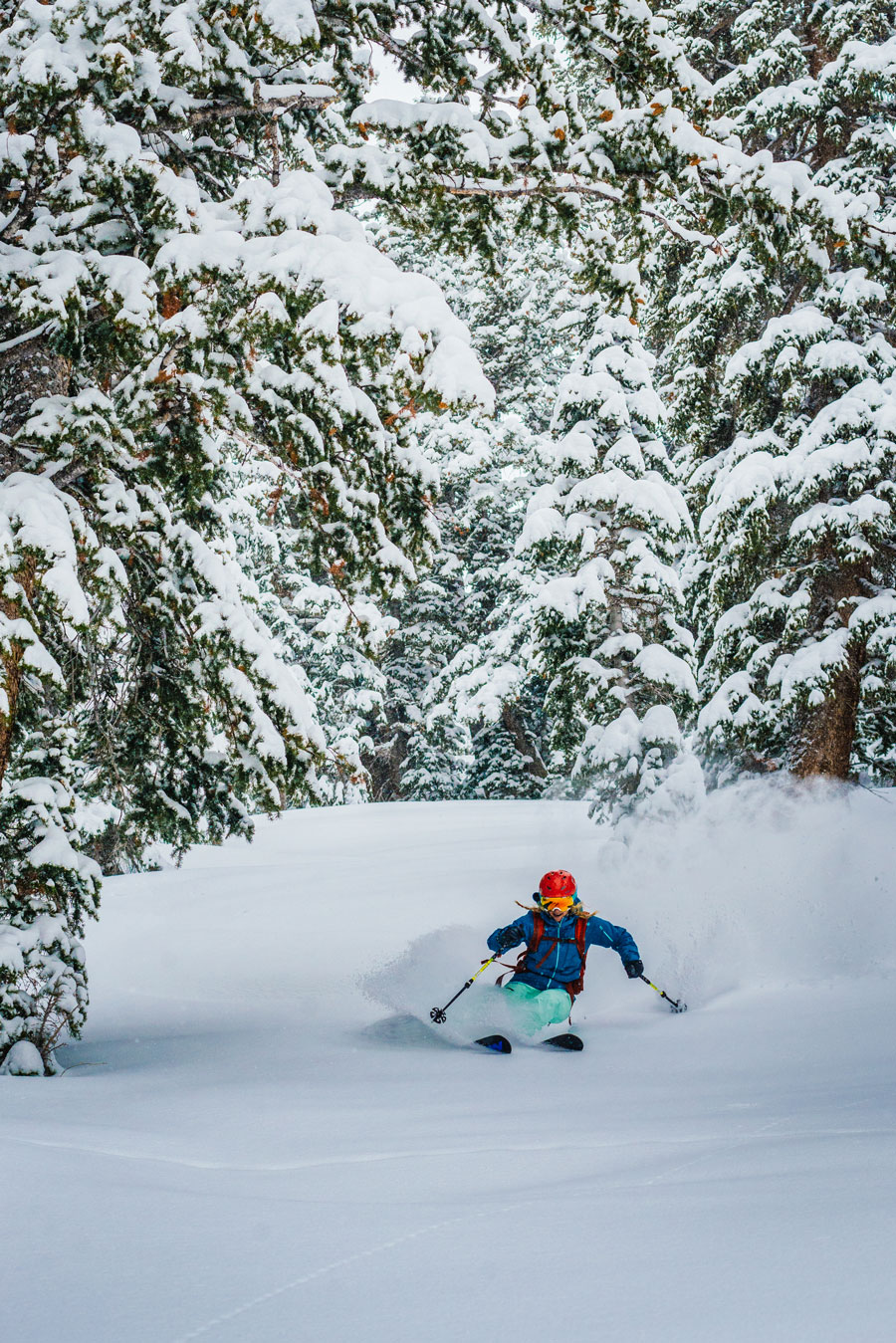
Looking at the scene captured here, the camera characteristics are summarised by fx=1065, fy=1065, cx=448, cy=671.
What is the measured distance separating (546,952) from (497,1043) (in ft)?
3.83

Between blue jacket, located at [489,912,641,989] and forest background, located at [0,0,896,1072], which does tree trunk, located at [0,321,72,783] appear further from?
blue jacket, located at [489,912,641,989]

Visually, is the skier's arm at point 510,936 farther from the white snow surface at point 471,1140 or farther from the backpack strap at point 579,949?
the white snow surface at point 471,1140

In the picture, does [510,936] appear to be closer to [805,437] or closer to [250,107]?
[250,107]

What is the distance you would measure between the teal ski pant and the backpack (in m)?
0.23

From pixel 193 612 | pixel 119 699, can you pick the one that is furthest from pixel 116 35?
pixel 119 699

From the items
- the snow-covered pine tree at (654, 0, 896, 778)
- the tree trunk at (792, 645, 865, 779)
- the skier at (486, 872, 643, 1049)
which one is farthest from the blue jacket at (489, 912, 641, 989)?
the tree trunk at (792, 645, 865, 779)

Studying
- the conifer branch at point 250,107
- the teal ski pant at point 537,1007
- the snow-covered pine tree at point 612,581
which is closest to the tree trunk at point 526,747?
the snow-covered pine tree at point 612,581

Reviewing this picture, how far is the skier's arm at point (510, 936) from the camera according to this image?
26.5 ft

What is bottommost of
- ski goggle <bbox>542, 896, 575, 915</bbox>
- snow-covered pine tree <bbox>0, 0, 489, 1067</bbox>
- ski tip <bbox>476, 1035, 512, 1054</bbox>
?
ski tip <bbox>476, 1035, 512, 1054</bbox>

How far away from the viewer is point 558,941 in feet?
26.2

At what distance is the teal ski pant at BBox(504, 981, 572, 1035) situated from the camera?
7.42 meters

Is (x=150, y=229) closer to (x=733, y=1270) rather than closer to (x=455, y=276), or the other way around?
(x=733, y=1270)

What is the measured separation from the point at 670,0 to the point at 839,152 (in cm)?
361

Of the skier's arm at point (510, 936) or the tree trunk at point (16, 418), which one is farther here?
the skier's arm at point (510, 936)
